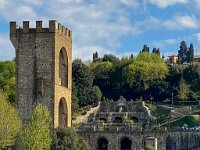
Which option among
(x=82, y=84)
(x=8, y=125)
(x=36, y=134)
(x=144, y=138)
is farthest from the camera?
(x=82, y=84)

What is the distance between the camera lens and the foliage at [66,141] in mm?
49062

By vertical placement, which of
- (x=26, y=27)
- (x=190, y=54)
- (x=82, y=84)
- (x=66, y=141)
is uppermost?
(x=190, y=54)

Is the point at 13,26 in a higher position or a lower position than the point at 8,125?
higher

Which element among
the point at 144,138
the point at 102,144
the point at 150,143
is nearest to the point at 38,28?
the point at 150,143

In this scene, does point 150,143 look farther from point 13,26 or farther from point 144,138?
point 13,26

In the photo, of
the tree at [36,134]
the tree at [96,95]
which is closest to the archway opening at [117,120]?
the tree at [96,95]

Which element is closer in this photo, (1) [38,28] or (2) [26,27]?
(1) [38,28]

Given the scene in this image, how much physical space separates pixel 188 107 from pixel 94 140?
21641mm

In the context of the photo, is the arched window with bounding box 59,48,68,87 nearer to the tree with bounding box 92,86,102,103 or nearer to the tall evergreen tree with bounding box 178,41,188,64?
the tree with bounding box 92,86,102,103

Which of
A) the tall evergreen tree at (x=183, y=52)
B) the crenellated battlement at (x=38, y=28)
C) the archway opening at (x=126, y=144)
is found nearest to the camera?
the crenellated battlement at (x=38, y=28)

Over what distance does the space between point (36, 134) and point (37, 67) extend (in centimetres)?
701

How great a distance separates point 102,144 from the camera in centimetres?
6475

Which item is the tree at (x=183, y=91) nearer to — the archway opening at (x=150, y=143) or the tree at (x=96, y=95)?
the tree at (x=96, y=95)

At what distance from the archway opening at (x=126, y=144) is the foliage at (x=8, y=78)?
1586 centimetres
